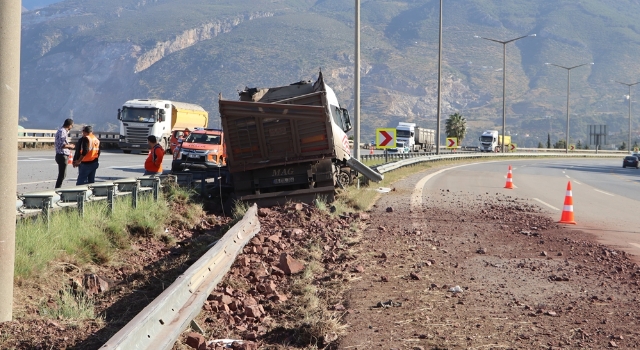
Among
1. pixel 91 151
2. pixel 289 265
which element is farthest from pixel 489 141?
pixel 289 265

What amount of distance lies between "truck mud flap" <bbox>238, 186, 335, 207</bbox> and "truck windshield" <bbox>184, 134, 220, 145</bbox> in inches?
463

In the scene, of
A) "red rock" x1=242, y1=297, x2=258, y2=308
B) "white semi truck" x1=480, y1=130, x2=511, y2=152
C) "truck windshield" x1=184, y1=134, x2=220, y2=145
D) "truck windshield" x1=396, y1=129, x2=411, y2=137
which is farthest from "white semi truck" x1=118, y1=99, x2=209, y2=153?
"white semi truck" x1=480, y1=130, x2=511, y2=152

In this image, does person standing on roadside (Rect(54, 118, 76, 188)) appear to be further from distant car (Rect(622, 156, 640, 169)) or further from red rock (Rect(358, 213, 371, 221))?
distant car (Rect(622, 156, 640, 169))

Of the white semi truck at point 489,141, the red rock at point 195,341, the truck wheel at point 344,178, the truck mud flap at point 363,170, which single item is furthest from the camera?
the white semi truck at point 489,141

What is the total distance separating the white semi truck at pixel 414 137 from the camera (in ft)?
243

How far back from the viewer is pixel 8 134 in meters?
6.46

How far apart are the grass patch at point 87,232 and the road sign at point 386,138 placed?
1873 cm

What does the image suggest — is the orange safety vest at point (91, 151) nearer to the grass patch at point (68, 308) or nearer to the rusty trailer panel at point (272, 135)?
the rusty trailer panel at point (272, 135)

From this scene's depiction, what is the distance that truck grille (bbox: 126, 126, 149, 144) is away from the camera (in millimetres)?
45312

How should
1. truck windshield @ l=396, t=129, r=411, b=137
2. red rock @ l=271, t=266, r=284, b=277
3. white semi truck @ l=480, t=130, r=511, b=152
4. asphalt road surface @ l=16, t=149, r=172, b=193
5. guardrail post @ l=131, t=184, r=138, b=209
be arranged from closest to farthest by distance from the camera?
red rock @ l=271, t=266, r=284, b=277, guardrail post @ l=131, t=184, r=138, b=209, asphalt road surface @ l=16, t=149, r=172, b=193, truck windshield @ l=396, t=129, r=411, b=137, white semi truck @ l=480, t=130, r=511, b=152

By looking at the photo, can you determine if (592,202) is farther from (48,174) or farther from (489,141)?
(489,141)

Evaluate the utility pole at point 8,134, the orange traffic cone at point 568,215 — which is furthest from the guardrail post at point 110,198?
the orange traffic cone at point 568,215

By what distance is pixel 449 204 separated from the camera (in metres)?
18.9

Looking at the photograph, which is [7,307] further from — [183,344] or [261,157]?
[261,157]
